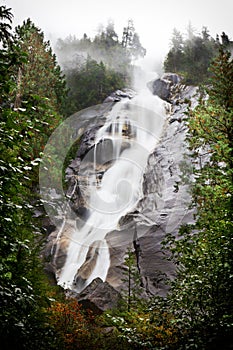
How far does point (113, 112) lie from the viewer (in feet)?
101

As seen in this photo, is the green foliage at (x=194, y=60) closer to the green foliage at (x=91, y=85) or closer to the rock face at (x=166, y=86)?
the rock face at (x=166, y=86)

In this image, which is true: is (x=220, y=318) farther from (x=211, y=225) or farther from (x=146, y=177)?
(x=146, y=177)

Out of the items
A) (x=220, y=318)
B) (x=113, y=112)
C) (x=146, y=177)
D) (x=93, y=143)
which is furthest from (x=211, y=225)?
(x=113, y=112)

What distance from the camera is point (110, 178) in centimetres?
2400

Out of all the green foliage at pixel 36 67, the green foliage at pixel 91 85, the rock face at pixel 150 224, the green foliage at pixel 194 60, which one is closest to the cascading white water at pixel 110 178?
the rock face at pixel 150 224

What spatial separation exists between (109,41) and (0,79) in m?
52.2

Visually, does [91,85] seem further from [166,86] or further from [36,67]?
[36,67]

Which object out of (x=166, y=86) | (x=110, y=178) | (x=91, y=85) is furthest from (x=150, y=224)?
(x=91, y=85)

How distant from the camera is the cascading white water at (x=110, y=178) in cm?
1686

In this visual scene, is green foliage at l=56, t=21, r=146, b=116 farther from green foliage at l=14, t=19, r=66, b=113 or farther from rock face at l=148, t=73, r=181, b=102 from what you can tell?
green foliage at l=14, t=19, r=66, b=113

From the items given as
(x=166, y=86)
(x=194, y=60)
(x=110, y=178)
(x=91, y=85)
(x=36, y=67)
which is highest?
(x=194, y=60)

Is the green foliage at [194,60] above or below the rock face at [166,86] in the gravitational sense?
above

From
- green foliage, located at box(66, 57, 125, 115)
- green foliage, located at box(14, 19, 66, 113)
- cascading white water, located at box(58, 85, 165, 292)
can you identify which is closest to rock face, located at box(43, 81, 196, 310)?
cascading white water, located at box(58, 85, 165, 292)

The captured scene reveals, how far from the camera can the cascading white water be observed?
16859 millimetres
